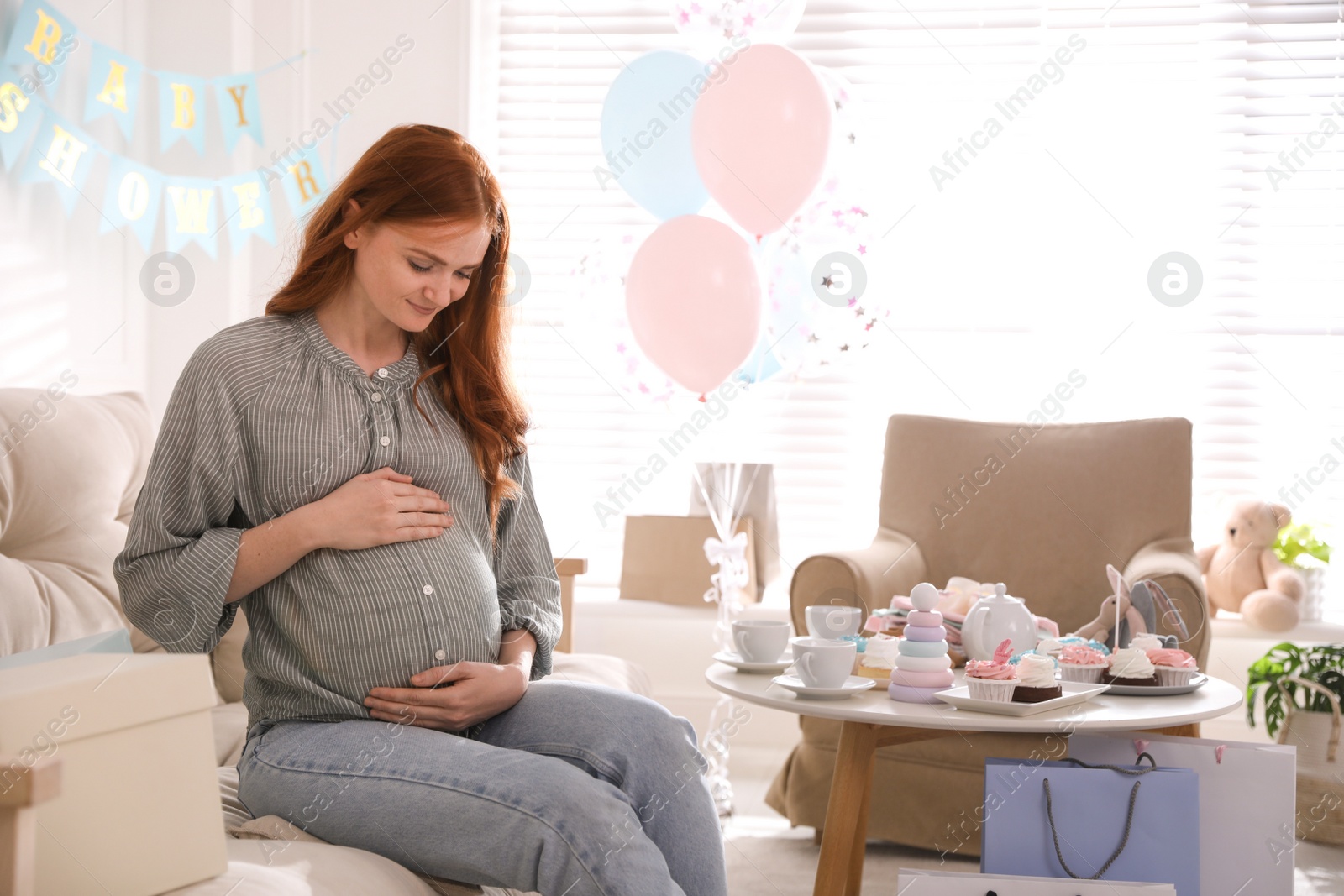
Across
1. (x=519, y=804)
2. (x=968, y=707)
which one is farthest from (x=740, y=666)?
(x=519, y=804)

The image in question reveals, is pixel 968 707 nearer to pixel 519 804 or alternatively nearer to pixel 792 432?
pixel 519 804

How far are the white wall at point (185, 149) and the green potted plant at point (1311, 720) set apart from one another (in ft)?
8.22

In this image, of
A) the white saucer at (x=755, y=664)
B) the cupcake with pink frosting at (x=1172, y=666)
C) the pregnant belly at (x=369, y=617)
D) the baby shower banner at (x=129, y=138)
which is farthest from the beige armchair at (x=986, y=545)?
the baby shower banner at (x=129, y=138)

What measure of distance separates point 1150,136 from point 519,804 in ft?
9.33

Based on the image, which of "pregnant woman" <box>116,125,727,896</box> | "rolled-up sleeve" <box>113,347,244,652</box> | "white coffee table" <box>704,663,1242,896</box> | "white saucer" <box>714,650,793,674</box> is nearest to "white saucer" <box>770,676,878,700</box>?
"white coffee table" <box>704,663,1242,896</box>

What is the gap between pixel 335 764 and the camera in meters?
1.13

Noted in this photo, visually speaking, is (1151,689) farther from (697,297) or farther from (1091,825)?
(697,297)

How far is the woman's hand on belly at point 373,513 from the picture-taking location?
120 cm

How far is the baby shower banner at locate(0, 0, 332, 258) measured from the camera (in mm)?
2328

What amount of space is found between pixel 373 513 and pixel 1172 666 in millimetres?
1144

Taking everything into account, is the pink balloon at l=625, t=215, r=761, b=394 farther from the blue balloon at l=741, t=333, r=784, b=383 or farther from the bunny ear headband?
the bunny ear headband

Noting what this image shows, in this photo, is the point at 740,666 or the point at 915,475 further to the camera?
the point at 915,475

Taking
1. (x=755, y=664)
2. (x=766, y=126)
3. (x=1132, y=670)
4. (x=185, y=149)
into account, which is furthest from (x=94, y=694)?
(x=185, y=149)

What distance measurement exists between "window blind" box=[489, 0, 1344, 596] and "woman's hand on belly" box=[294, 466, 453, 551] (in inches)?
75.9
